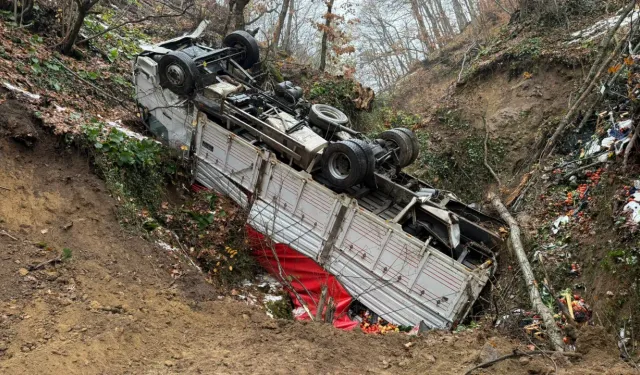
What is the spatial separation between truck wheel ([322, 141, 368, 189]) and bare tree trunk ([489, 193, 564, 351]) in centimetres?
224

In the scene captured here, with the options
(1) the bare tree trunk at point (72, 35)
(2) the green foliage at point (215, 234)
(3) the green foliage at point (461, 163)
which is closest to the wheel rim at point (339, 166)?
(2) the green foliage at point (215, 234)

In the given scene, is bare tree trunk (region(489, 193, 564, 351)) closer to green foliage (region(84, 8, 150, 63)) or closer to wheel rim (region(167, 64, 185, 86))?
wheel rim (region(167, 64, 185, 86))

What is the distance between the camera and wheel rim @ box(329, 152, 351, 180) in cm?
693

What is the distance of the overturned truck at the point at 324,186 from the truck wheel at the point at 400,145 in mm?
18

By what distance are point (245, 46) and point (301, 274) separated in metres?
4.41

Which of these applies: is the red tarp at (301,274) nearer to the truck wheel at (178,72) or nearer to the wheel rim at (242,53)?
the truck wheel at (178,72)

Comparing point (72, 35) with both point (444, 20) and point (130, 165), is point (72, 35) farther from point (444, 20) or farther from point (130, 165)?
point (444, 20)

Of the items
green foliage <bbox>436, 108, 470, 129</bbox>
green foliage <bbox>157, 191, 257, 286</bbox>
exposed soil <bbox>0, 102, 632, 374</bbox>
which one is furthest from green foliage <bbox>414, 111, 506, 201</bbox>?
exposed soil <bbox>0, 102, 632, 374</bbox>

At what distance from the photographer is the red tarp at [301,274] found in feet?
23.0

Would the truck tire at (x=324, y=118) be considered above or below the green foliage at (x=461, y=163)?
above

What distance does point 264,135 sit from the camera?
7449 mm

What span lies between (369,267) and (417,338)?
190cm

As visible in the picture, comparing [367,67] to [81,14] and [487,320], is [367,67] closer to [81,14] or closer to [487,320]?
[81,14]

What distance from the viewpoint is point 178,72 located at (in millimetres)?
7707
